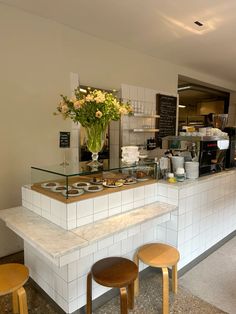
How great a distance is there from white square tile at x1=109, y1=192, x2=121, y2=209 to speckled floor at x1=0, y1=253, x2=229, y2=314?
32.4 inches

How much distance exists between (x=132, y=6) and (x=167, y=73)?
2.21 meters

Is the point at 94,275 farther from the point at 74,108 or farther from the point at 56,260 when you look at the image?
the point at 74,108

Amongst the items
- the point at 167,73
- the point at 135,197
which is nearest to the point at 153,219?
the point at 135,197

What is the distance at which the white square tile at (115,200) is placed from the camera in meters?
1.86

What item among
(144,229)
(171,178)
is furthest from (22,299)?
(171,178)

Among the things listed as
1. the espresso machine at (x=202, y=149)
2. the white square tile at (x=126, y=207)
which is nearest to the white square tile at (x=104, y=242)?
the white square tile at (x=126, y=207)

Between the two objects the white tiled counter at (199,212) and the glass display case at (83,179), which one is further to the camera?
the white tiled counter at (199,212)

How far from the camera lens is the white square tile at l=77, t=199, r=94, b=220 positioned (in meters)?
1.66

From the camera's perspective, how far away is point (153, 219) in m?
1.91

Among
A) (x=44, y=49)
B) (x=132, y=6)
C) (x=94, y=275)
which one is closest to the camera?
(x=94, y=275)

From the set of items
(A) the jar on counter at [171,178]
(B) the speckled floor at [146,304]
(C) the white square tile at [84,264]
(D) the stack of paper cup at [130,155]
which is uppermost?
(D) the stack of paper cup at [130,155]

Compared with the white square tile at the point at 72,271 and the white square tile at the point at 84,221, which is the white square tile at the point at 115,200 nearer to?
the white square tile at the point at 84,221

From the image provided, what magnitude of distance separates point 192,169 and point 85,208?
1318 mm

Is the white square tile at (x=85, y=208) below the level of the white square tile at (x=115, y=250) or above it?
above
